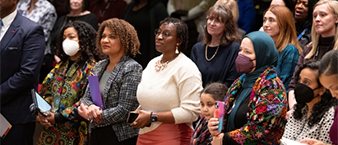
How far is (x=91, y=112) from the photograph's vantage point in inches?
155

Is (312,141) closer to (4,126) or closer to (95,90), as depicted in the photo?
(95,90)

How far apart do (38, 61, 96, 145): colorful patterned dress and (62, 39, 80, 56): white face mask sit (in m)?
0.10

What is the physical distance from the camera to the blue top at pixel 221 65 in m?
4.06

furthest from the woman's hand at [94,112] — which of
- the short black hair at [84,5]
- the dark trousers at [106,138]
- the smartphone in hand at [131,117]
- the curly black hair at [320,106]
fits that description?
the short black hair at [84,5]

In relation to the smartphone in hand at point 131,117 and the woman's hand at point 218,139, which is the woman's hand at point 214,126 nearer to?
the woman's hand at point 218,139

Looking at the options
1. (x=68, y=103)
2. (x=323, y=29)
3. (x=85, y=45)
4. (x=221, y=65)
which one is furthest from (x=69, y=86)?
(x=323, y=29)

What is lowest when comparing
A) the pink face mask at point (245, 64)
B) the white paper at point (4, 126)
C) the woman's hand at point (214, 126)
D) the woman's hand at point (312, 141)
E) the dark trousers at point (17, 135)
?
the dark trousers at point (17, 135)

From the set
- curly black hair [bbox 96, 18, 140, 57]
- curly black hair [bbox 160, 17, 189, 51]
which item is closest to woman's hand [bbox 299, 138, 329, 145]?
curly black hair [bbox 160, 17, 189, 51]

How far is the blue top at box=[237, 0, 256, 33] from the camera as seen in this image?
5332 mm

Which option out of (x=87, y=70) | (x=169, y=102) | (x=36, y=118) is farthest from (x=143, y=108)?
(x=36, y=118)

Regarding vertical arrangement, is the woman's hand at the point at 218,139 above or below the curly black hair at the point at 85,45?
below

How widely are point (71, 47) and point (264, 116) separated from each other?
210 cm

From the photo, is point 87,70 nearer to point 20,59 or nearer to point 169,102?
point 20,59

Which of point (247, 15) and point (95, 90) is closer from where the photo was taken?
point (95, 90)
